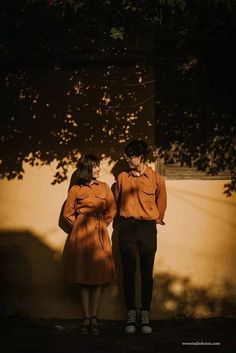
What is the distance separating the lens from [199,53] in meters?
7.05

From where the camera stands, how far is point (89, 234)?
269 inches

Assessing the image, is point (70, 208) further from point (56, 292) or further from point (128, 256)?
point (56, 292)

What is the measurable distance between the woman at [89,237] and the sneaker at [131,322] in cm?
39

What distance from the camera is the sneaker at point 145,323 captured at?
6.73 metres

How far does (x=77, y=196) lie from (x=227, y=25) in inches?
108

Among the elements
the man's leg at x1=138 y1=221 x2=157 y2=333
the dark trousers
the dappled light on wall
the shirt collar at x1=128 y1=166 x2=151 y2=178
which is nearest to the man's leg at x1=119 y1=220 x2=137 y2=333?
the dark trousers

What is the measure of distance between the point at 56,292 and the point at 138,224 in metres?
1.56

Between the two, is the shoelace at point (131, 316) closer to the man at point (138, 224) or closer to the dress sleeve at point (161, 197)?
the man at point (138, 224)

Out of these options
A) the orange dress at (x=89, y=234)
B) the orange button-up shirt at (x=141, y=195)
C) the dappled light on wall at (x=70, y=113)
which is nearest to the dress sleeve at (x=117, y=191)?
the orange button-up shirt at (x=141, y=195)

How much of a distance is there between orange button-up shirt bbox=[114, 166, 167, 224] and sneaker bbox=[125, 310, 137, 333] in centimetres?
121

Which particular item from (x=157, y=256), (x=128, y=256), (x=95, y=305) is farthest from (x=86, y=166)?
(x=95, y=305)

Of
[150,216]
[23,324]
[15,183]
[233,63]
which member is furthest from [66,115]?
[23,324]

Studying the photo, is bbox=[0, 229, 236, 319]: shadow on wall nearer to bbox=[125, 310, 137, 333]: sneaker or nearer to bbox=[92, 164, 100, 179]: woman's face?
bbox=[125, 310, 137, 333]: sneaker

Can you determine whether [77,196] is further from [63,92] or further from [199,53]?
[199,53]
